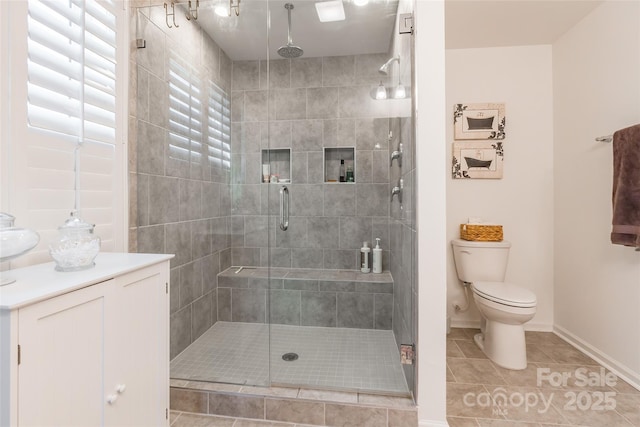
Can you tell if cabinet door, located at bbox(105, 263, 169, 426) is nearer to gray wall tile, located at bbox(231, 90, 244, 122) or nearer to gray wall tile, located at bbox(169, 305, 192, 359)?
gray wall tile, located at bbox(169, 305, 192, 359)

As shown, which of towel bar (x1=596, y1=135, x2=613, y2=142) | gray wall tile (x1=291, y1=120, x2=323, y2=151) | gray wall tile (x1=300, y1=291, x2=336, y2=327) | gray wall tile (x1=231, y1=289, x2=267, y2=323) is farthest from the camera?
gray wall tile (x1=291, y1=120, x2=323, y2=151)

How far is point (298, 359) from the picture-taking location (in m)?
1.93

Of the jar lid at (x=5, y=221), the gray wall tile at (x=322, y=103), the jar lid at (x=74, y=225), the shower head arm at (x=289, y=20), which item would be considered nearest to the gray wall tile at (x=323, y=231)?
the gray wall tile at (x=322, y=103)

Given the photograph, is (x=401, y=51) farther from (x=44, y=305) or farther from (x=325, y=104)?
(x=44, y=305)

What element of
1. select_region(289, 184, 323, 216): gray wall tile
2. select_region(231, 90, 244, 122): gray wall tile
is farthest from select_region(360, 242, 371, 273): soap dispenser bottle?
select_region(231, 90, 244, 122): gray wall tile

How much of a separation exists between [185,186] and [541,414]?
255 cm

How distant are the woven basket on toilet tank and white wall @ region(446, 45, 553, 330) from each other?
0.18 m

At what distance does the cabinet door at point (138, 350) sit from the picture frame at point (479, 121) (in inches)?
100.0

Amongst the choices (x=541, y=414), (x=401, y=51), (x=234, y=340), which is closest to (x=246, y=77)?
(x=401, y=51)

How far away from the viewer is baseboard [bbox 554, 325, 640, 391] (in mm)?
1813

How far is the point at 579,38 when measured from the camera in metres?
2.26

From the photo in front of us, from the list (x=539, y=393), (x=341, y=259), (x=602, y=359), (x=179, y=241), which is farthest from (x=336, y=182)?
(x=602, y=359)

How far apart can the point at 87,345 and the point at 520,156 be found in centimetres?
315

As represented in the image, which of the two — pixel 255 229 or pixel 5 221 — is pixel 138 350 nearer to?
pixel 5 221
